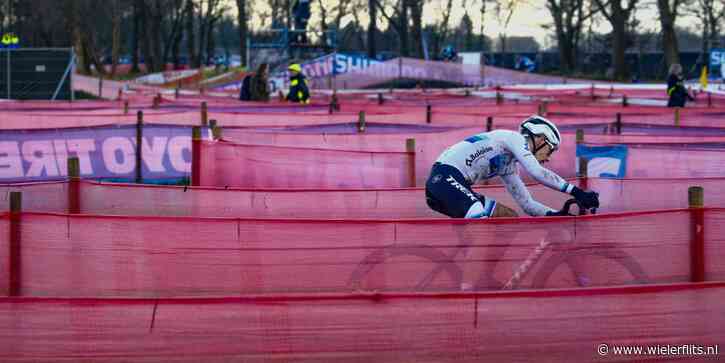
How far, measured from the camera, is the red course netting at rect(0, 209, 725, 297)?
23.4ft

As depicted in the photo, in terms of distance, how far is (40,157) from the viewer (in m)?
14.3

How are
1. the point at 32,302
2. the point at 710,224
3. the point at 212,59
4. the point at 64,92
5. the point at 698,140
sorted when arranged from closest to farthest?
1. the point at 32,302
2. the point at 710,224
3. the point at 698,140
4. the point at 64,92
5. the point at 212,59

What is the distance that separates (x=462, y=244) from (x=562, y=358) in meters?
1.37

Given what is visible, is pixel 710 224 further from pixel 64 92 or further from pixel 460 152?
pixel 64 92

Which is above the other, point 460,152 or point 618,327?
point 460,152

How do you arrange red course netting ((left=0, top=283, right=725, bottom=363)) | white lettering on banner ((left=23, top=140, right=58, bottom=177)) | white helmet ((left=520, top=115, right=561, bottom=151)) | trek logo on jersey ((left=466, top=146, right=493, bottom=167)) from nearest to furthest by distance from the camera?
red course netting ((left=0, top=283, right=725, bottom=363)), white helmet ((left=520, top=115, right=561, bottom=151)), trek logo on jersey ((left=466, top=146, right=493, bottom=167)), white lettering on banner ((left=23, top=140, right=58, bottom=177))

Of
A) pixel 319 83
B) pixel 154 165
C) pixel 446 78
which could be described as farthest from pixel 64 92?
pixel 154 165

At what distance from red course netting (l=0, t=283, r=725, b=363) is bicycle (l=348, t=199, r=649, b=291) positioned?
3.94ft

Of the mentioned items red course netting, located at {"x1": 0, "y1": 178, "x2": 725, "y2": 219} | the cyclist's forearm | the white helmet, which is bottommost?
red course netting, located at {"x1": 0, "y1": 178, "x2": 725, "y2": 219}

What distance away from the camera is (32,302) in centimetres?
587

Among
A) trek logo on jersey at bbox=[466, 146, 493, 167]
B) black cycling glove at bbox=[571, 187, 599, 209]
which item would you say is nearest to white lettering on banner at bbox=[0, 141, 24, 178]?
trek logo on jersey at bbox=[466, 146, 493, 167]

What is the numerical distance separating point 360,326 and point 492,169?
242 cm

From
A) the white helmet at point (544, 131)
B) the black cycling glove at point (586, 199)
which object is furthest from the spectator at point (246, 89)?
the black cycling glove at point (586, 199)

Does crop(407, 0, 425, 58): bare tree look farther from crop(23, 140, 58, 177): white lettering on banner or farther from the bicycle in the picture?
the bicycle
